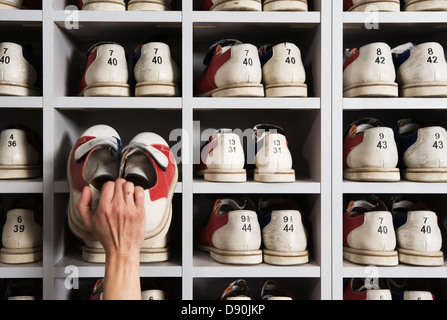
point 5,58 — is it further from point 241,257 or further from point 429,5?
point 429,5

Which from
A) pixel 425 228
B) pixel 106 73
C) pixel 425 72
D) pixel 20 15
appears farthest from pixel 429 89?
pixel 20 15

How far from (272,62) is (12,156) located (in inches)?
32.9

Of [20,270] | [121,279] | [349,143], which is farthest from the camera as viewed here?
[349,143]

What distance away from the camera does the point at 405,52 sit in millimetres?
1101

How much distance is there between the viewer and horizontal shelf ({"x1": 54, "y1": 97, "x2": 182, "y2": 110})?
101 centimetres

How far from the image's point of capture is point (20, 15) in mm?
1003

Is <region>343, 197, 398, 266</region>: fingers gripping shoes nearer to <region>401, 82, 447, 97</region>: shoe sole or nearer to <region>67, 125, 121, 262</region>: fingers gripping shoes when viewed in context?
<region>401, 82, 447, 97</region>: shoe sole

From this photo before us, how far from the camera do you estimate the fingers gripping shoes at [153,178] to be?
0.88 meters

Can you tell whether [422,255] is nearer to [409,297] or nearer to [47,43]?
[409,297]

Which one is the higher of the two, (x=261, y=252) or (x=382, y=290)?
(x=261, y=252)

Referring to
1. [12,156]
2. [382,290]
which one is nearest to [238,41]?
[12,156]

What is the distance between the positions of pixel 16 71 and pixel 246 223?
815 millimetres

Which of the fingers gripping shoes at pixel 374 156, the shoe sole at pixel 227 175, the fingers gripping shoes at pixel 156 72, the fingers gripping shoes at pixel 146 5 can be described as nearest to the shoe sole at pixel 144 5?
the fingers gripping shoes at pixel 146 5

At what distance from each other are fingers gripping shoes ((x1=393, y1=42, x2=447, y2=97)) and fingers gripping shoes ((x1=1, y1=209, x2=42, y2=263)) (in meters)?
1.21
